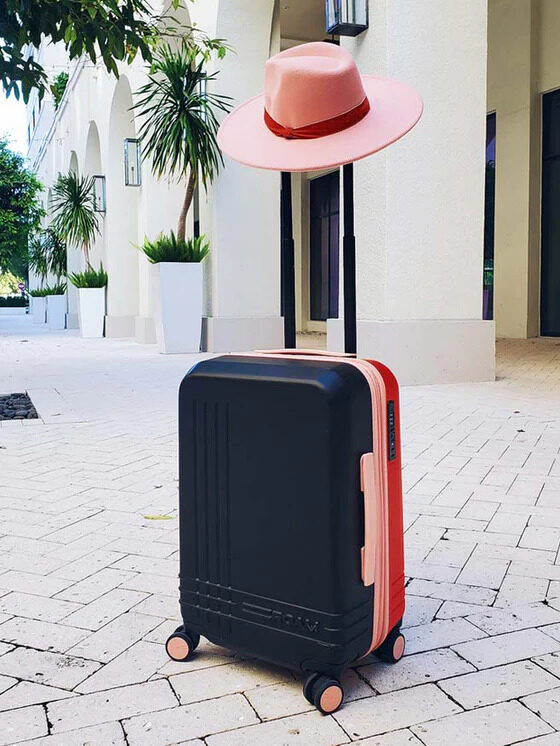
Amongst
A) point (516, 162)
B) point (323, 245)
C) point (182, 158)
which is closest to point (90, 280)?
point (323, 245)

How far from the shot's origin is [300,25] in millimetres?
14641

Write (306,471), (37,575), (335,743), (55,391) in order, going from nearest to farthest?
(335,743)
(306,471)
(37,575)
(55,391)

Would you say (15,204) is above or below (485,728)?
above

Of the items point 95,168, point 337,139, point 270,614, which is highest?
point 95,168

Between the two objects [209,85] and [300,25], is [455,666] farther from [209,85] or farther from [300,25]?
[300,25]

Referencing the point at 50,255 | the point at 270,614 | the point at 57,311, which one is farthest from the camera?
the point at 50,255

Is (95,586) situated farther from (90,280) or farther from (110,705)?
(90,280)

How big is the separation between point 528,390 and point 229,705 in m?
5.51

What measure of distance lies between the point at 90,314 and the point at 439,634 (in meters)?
15.2

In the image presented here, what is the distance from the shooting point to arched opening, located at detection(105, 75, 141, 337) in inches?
630

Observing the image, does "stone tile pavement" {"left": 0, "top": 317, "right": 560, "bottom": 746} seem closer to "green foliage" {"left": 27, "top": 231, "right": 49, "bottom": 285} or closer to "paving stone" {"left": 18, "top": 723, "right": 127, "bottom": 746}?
"paving stone" {"left": 18, "top": 723, "right": 127, "bottom": 746}

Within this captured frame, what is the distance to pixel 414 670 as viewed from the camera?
6.10 ft

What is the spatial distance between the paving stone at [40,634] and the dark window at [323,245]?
15315 mm

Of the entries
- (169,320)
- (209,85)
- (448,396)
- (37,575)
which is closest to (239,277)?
(169,320)
